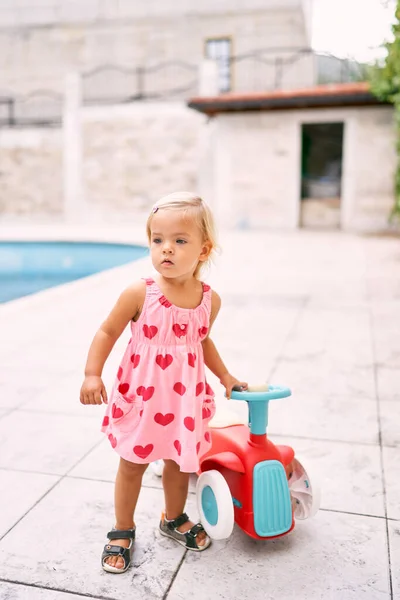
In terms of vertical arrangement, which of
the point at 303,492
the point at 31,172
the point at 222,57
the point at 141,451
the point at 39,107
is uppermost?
the point at 222,57

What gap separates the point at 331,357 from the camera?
4.29 meters

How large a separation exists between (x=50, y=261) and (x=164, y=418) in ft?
35.3

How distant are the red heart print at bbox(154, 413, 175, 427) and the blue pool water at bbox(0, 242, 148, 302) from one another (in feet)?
24.2

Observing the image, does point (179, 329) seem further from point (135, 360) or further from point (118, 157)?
point (118, 157)

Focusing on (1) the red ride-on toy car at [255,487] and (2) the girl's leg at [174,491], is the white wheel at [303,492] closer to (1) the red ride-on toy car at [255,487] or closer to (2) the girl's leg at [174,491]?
(1) the red ride-on toy car at [255,487]

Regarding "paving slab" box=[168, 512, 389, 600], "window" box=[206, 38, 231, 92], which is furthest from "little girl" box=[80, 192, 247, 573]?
"window" box=[206, 38, 231, 92]

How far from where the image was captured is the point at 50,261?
12.2 metres

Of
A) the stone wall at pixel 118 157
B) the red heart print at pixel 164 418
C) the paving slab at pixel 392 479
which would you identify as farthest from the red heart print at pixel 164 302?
the stone wall at pixel 118 157

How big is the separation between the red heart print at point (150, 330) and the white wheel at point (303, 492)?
2.40 feet

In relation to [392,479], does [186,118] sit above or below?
above

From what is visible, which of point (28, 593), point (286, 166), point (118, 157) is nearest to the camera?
point (28, 593)

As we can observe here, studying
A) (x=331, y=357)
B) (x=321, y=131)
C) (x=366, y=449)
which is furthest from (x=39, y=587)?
(x=321, y=131)

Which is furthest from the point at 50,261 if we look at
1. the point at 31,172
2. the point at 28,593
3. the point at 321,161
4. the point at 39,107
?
the point at 39,107

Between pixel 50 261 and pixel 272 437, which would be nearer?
pixel 272 437
